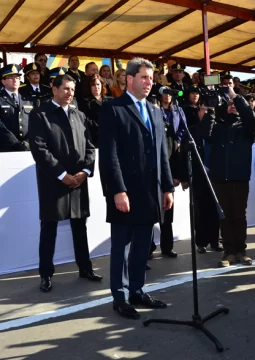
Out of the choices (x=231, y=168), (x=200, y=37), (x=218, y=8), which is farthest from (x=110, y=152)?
(x=200, y=37)

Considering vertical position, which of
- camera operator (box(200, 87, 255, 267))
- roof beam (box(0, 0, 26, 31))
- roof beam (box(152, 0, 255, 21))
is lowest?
camera operator (box(200, 87, 255, 267))

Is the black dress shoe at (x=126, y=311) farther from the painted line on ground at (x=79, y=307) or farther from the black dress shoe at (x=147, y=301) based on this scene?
the painted line on ground at (x=79, y=307)

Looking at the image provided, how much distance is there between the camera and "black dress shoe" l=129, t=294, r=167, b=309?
3699 mm

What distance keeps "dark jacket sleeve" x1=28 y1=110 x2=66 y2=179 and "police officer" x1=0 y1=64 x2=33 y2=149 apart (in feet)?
4.49

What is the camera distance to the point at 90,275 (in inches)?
179

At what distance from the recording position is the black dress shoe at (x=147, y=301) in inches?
146

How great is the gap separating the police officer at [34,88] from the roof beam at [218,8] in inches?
96.3

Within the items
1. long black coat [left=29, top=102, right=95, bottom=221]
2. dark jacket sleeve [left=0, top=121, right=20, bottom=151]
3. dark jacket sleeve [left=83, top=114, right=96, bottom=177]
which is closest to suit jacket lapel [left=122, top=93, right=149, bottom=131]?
long black coat [left=29, top=102, right=95, bottom=221]

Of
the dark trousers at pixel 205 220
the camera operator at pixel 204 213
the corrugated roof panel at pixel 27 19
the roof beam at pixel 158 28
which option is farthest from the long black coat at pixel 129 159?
the roof beam at pixel 158 28

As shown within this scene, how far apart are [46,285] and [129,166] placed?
5.08 feet

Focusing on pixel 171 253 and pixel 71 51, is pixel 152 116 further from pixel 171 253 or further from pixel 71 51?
pixel 71 51

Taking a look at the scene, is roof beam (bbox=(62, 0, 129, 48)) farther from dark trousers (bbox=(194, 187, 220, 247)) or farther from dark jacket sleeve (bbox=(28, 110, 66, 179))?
dark jacket sleeve (bbox=(28, 110, 66, 179))

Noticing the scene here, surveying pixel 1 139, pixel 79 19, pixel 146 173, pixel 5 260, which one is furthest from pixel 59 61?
pixel 146 173

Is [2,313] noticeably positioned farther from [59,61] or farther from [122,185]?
[59,61]
